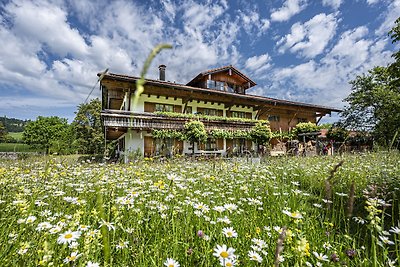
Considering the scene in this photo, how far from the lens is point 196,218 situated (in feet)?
7.45

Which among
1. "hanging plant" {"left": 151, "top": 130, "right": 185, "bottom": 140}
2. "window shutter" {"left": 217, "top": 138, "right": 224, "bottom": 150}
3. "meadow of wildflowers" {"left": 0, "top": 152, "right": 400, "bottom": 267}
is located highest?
"hanging plant" {"left": 151, "top": 130, "right": 185, "bottom": 140}

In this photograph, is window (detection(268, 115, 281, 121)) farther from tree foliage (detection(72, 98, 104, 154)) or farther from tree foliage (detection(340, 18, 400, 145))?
tree foliage (detection(72, 98, 104, 154))

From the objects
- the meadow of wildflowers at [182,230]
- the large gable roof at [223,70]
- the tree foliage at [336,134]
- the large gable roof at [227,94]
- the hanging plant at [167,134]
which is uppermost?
the large gable roof at [223,70]

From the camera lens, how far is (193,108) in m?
20.6

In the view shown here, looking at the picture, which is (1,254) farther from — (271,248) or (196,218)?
(271,248)

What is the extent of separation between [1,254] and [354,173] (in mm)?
5065

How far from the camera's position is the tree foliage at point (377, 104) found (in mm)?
16312

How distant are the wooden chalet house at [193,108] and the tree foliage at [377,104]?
10.3ft

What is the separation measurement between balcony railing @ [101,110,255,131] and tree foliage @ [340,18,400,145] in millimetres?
10171

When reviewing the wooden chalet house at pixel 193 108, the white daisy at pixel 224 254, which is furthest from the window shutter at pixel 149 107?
the white daisy at pixel 224 254

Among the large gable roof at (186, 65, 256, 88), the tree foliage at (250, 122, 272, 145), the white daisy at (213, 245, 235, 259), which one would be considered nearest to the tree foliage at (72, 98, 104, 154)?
the large gable roof at (186, 65, 256, 88)

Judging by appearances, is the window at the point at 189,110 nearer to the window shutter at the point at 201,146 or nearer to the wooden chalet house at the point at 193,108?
the wooden chalet house at the point at 193,108

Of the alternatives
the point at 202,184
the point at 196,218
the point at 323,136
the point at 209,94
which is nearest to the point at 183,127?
the point at 209,94

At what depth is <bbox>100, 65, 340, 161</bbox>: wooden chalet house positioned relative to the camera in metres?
15.4
